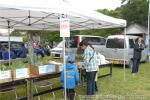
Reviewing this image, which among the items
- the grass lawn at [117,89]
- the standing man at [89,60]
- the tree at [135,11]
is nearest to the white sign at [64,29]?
the standing man at [89,60]

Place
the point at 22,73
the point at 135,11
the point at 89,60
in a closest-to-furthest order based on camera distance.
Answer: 1. the point at 22,73
2. the point at 89,60
3. the point at 135,11

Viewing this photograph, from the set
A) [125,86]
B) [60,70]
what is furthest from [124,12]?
[60,70]

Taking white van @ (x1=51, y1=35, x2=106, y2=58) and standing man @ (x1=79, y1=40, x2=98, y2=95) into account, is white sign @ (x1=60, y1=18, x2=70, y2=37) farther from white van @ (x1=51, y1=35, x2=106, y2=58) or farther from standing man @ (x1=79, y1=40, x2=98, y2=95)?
white van @ (x1=51, y1=35, x2=106, y2=58)

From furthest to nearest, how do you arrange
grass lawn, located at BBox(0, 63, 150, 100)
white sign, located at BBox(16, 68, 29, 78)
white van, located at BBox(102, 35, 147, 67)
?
white van, located at BBox(102, 35, 147, 67), grass lawn, located at BBox(0, 63, 150, 100), white sign, located at BBox(16, 68, 29, 78)

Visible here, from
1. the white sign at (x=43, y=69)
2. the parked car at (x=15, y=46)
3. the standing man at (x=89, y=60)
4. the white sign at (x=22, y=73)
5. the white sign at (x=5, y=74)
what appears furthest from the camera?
the parked car at (x=15, y=46)

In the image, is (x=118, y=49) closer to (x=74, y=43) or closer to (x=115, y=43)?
(x=115, y=43)

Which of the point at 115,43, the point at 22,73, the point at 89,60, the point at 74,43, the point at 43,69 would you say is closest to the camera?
the point at 22,73

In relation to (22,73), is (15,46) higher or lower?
higher

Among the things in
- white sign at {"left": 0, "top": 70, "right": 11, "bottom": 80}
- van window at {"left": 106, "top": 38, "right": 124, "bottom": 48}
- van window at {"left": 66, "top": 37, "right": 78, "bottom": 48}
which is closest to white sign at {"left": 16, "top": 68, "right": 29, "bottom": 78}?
white sign at {"left": 0, "top": 70, "right": 11, "bottom": 80}

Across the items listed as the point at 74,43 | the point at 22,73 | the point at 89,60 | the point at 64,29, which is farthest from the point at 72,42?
the point at 64,29

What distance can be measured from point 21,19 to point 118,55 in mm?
7275

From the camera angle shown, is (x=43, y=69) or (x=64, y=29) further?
(x=43, y=69)

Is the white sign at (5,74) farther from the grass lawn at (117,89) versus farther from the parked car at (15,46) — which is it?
the parked car at (15,46)

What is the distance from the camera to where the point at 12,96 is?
348 inches
